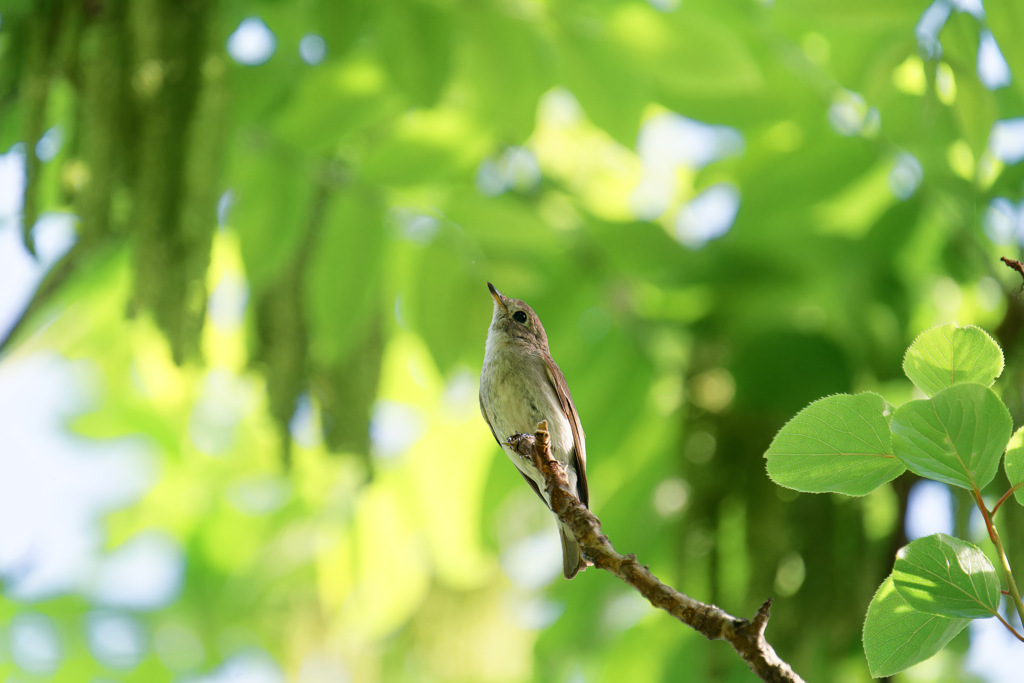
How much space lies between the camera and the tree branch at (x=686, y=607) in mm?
682

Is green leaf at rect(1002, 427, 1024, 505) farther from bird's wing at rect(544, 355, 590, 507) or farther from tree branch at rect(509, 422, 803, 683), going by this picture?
bird's wing at rect(544, 355, 590, 507)

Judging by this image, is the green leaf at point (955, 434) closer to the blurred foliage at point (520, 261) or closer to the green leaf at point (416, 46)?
the blurred foliage at point (520, 261)

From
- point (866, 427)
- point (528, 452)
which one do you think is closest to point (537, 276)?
point (528, 452)

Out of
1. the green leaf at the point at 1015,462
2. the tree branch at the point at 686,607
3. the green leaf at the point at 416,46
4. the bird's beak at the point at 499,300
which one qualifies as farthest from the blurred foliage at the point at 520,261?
the tree branch at the point at 686,607

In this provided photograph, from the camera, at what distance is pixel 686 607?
0.72m

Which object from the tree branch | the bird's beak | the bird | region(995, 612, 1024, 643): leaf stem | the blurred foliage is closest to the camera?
the tree branch

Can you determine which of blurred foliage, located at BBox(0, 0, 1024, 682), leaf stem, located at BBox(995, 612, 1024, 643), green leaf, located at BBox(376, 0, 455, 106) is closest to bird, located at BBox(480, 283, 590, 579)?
leaf stem, located at BBox(995, 612, 1024, 643)

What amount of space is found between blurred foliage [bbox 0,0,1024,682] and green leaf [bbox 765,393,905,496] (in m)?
0.87

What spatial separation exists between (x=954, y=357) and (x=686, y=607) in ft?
1.23

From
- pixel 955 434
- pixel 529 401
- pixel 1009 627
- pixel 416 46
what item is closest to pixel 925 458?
pixel 955 434

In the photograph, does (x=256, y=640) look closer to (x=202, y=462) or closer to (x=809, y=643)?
(x=202, y=462)

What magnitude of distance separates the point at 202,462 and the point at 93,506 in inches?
26.2

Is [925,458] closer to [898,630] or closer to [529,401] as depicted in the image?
[898,630]

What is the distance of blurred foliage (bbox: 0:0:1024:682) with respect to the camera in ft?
6.31
